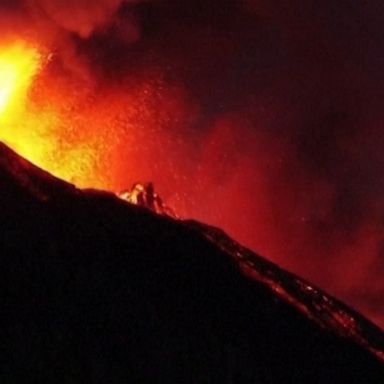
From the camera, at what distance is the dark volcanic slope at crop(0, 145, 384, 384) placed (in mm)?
4711

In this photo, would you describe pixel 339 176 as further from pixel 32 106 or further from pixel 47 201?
pixel 47 201

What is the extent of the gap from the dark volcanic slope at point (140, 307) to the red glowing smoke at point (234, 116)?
20.5ft

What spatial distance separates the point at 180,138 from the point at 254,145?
3.84ft

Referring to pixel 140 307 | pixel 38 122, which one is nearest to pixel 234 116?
pixel 38 122

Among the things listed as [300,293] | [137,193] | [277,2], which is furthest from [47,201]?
[277,2]

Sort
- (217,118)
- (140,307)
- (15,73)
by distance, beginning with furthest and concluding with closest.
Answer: (217,118) → (15,73) → (140,307)

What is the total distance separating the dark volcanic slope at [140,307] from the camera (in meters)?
4.71

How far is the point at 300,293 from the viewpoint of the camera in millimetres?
6516

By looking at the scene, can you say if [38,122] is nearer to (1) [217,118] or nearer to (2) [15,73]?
(2) [15,73]

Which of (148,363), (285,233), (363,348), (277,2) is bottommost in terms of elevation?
(148,363)

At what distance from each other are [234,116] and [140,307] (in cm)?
877

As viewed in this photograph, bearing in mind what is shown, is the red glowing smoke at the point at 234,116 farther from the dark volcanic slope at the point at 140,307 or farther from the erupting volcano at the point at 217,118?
the dark volcanic slope at the point at 140,307

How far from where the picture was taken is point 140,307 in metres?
5.18

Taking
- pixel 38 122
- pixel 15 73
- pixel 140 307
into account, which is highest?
pixel 15 73
